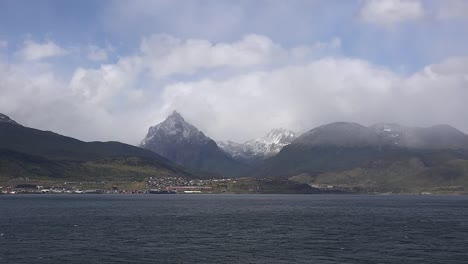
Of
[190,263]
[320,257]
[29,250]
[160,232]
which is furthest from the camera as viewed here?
[160,232]

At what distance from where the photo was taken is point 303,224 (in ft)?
472

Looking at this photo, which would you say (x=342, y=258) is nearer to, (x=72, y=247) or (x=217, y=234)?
(x=217, y=234)

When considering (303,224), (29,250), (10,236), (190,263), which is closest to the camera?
(190,263)

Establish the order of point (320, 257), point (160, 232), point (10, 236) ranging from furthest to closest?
1. point (160, 232)
2. point (10, 236)
3. point (320, 257)

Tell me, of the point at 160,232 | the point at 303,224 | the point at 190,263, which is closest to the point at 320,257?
the point at 190,263

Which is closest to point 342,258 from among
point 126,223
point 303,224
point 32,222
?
point 303,224

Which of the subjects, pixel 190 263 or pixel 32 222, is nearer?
pixel 190 263

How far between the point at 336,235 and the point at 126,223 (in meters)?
55.4

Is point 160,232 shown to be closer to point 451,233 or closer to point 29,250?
point 29,250

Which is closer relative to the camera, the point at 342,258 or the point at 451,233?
the point at 342,258

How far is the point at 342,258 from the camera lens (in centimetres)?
8612

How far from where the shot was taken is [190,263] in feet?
267

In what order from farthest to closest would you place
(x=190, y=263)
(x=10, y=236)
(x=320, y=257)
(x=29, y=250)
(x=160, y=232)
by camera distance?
1. (x=160, y=232)
2. (x=10, y=236)
3. (x=29, y=250)
4. (x=320, y=257)
5. (x=190, y=263)

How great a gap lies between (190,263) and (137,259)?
891 cm
